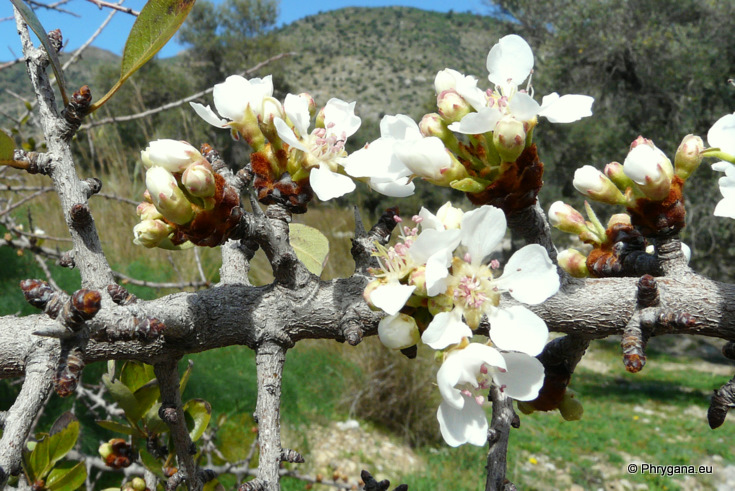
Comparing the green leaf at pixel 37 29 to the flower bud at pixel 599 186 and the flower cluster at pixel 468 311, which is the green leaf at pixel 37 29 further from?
the flower bud at pixel 599 186

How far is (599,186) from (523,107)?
9.3 inches

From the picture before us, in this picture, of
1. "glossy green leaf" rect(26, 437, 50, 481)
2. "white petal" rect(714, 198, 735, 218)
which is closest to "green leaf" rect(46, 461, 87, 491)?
"glossy green leaf" rect(26, 437, 50, 481)

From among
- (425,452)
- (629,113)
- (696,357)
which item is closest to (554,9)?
(629,113)

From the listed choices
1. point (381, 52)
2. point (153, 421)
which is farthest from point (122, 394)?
point (381, 52)

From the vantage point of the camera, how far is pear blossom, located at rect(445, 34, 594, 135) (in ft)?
2.04

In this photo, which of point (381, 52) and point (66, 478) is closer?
point (66, 478)

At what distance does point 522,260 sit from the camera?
23.4 inches

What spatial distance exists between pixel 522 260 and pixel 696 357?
11.6m

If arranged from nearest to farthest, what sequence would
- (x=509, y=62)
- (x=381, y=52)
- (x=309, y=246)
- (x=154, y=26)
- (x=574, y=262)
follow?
(x=154, y=26) → (x=509, y=62) → (x=574, y=262) → (x=309, y=246) → (x=381, y=52)

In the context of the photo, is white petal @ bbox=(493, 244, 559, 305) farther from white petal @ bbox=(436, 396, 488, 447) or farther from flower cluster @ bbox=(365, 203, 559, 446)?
white petal @ bbox=(436, 396, 488, 447)

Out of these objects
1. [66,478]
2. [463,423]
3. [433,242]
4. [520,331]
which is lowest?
[66,478]

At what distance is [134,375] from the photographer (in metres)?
1.06

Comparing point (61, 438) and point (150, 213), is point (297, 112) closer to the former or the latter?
point (150, 213)

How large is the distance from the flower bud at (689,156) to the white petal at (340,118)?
0.48m
